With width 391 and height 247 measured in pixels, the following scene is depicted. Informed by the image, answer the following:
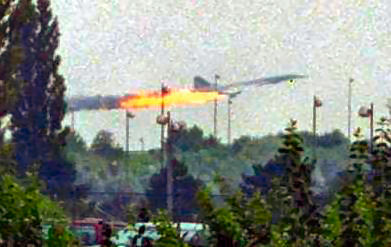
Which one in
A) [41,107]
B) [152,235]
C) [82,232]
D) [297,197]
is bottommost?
[82,232]

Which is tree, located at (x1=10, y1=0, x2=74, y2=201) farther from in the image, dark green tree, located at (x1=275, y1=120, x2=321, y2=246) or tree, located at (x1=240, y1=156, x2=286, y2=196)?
dark green tree, located at (x1=275, y1=120, x2=321, y2=246)

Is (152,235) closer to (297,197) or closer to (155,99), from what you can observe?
(297,197)

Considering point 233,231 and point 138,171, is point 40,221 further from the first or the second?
point 138,171

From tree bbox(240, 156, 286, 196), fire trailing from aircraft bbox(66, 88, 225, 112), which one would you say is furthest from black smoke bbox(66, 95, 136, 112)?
tree bbox(240, 156, 286, 196)

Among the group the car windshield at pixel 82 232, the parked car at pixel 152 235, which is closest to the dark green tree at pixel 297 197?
the parked car at pixel 152 235

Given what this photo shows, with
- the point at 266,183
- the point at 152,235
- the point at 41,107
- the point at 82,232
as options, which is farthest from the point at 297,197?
the point at 41,107

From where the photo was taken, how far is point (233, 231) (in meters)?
6.00

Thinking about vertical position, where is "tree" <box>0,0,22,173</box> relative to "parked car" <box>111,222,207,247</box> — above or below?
above

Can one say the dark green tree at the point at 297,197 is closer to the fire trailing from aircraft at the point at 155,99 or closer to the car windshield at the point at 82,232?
the car windshield at the point at 82,232

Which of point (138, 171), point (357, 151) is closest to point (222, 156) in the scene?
point (138, 171)

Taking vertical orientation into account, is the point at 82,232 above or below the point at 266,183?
below

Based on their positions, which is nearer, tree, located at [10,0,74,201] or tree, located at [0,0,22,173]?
tree, located at [0,0,22,173]

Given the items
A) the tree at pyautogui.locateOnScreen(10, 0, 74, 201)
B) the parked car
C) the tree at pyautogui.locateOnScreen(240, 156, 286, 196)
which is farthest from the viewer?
the tree at pyautogui.locateOnScreen(10, 0, 74, 201)

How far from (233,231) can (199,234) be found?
46cm
